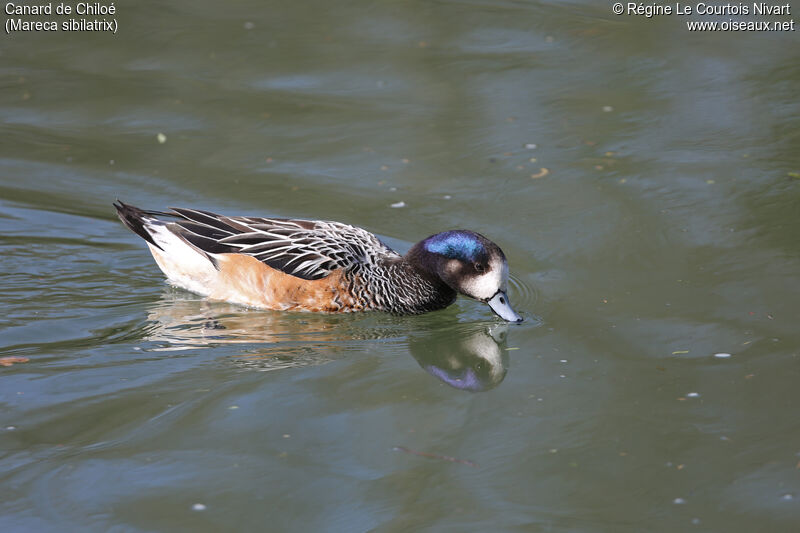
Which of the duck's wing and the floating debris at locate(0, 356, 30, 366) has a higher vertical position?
the duck's wing

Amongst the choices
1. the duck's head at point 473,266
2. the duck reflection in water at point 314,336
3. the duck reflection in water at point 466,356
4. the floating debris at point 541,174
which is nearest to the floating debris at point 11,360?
the duck reflection in water at point 314,336

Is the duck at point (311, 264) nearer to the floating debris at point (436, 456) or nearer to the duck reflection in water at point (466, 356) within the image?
the duck reflection in water at point (466, 356)

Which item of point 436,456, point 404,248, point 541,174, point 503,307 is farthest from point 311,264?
point 541,174

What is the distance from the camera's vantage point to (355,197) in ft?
28.8

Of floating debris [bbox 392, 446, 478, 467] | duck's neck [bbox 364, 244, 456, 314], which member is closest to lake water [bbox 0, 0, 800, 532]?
floating debris [bbox 392, 446, 478, 467]

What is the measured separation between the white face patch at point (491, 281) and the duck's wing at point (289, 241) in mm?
820

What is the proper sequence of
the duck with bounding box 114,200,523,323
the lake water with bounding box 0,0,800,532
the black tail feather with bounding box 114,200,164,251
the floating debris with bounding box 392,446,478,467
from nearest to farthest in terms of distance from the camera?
the lake water with bounding box 0,0,800,532 → the floating debris with bounding box 392,446,478,467 → the duck with bounding box 114,200,523,323 → the black tail feather with bounding box 114,200,164,251

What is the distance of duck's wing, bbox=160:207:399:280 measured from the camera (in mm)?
7254

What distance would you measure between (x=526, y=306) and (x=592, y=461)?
82.9 inches

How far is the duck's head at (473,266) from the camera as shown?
22.3 feet

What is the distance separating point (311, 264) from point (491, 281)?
1289mm

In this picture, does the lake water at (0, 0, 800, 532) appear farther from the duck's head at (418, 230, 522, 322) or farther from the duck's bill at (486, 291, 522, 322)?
the duck's head at (418, 230, 522, 322)

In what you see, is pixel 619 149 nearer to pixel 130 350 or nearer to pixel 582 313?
pixel 582 313

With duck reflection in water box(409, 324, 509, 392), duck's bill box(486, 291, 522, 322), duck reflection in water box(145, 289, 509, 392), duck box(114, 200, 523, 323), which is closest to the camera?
duck reflection in water box(409, 324, 509, 392)
